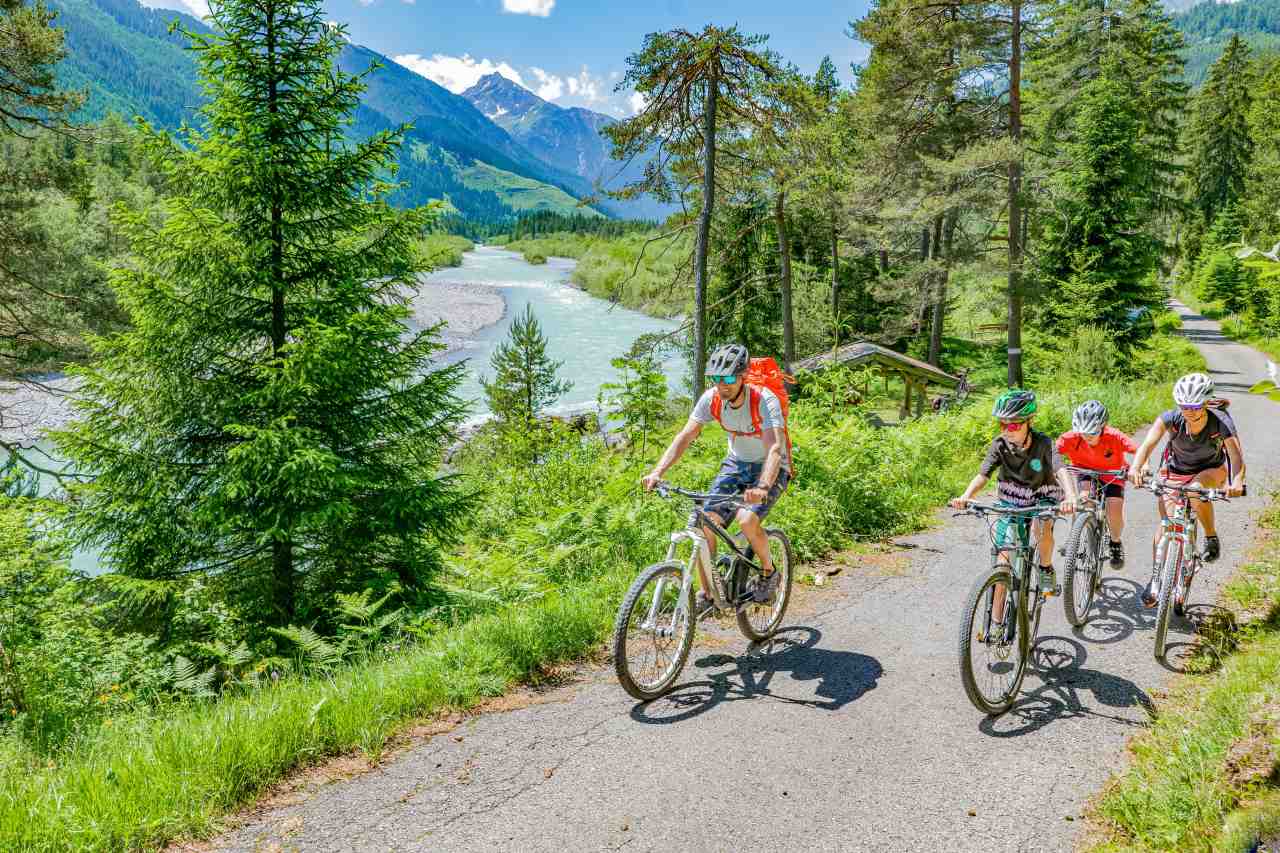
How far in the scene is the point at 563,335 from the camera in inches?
2212

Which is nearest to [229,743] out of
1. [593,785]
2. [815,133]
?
[593,785]

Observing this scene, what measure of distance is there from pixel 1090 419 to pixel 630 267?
7553cm

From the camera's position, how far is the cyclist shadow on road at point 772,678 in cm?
507

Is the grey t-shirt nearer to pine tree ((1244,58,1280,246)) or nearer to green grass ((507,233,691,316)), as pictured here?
green grass ((507,233,691,316))

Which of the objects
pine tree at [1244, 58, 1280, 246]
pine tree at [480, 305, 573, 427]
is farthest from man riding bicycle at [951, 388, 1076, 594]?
pine tree at [1244, 58, 1280, 246]

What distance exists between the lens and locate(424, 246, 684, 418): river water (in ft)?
136

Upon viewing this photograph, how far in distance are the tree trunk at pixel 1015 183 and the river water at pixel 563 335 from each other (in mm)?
11622

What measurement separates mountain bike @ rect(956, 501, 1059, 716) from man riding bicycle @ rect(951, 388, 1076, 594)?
24cm

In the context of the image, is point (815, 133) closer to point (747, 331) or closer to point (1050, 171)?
point (1050, 171)

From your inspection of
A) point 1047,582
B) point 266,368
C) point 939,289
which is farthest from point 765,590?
point 939,289

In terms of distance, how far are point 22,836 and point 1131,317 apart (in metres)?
35.1

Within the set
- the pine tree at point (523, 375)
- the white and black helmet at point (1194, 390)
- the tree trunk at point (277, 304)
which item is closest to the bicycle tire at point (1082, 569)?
the white and black helmet at point (1194, 390)

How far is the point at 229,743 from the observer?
4.09 meters

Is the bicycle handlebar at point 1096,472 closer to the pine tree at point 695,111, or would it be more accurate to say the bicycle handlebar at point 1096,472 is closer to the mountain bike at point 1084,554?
the mountain bike at point 1084,554
